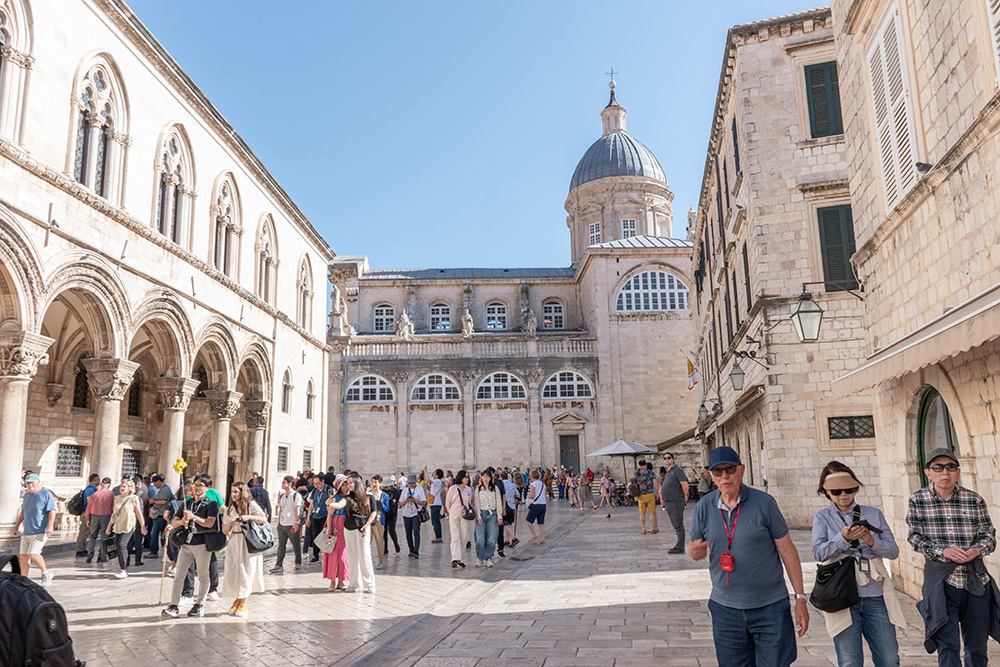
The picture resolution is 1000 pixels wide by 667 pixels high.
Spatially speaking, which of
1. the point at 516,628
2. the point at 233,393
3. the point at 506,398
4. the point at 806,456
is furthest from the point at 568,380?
the point at 516,628

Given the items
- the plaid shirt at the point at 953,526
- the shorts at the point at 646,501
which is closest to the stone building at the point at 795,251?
the shorts at the point at 646,501

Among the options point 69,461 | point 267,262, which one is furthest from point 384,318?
point 69,461

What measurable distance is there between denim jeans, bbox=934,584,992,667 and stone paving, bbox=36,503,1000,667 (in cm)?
114

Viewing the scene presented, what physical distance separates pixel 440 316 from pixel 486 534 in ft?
119

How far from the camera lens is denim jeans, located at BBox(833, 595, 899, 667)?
429 cm

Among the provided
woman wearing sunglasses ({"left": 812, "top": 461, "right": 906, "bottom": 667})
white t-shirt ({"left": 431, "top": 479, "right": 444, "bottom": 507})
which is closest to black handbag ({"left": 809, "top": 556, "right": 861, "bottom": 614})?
woman wearing sunglasses ({"left": 812, "top": 461, "right": 906, "bottom": 667})

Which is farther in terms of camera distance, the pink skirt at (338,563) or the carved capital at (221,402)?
the carved capital at (221,402)

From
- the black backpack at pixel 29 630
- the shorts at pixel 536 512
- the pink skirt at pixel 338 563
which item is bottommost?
the pink skirt at pixel 338 563

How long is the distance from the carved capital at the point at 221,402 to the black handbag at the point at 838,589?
1975 centimetres

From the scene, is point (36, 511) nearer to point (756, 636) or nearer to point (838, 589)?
point (756, 636)

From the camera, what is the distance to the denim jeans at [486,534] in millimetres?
12727

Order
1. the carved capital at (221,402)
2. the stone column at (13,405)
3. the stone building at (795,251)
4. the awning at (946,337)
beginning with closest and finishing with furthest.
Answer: the awning at (946,337)
the stone column at (13,405)
the stone building at (795,251)
the carved capital at (221,402)

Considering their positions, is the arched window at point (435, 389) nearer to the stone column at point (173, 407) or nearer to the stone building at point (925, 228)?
the stone column at point (173, 407)

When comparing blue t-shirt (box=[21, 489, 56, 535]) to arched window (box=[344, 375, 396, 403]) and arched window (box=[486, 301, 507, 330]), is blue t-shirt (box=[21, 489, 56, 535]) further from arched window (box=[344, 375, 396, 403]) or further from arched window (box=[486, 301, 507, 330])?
arched window (box=[486, 301, 507, 330])
